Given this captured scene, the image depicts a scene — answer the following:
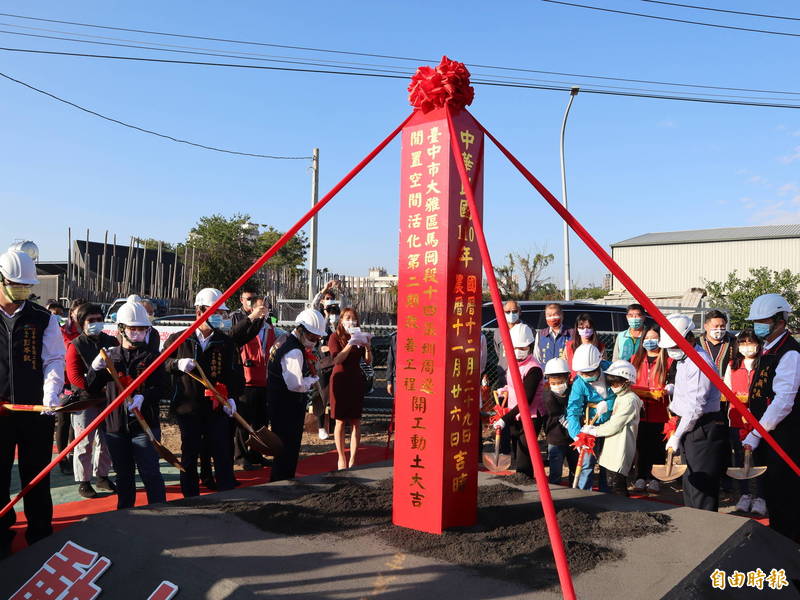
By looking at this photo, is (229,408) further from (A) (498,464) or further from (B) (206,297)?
(A) (498,464)

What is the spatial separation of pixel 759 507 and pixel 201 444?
4.72 m

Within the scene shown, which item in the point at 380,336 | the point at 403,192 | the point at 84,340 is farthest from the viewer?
the point at 380,336

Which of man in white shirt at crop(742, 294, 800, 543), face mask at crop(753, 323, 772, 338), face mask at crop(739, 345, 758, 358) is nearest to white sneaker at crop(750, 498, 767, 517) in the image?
face mask at crop(739, 345, 758, 358)

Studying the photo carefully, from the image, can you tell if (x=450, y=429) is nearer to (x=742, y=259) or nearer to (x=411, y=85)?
(x=411, y=85)

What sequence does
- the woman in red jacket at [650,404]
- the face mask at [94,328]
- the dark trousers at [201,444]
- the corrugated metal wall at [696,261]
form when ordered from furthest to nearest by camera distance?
1. the corrugated metal wall at [696,261]
2. the woman in red jacket at [650,404]
3. the face mask at [94,328]
4. the dark trousers at [201,444]

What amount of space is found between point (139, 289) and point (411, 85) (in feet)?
41.1

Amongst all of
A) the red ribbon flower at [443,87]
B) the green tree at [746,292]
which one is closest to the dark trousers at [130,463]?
the red ribbon flower at [443,87]

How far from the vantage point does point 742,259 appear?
34.0 meters

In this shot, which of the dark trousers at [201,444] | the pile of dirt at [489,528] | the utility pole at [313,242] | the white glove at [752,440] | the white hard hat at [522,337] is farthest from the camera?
the utility pole at [313,242]

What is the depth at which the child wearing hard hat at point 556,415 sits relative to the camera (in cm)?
504

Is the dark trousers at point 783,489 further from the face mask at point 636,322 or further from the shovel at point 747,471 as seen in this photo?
the face mask at point 636,322

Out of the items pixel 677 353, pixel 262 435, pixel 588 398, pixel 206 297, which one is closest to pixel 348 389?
pixel 262 435

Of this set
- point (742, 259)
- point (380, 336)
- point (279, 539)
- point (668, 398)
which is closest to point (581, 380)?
point (668, 398)

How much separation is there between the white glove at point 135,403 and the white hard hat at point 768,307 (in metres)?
4.13
